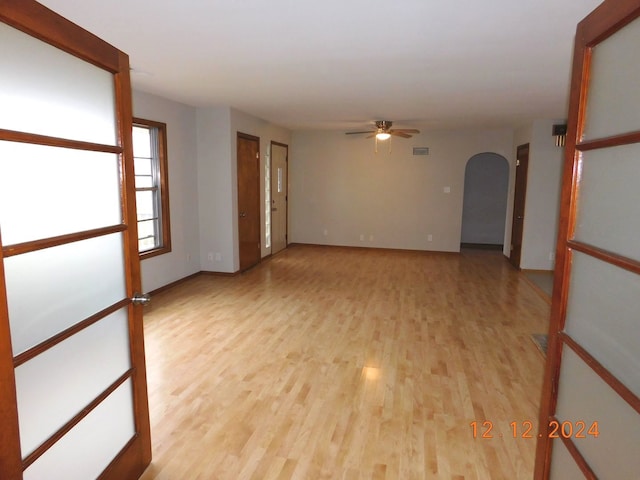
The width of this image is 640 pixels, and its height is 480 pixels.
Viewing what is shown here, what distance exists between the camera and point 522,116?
596 centimetres

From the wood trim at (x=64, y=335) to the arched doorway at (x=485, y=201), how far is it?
850cm

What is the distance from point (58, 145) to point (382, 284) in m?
4.86

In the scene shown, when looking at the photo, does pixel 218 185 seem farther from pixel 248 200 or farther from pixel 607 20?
pixel 607 20

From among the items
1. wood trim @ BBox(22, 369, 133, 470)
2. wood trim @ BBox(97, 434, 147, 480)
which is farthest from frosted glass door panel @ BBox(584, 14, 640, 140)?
wood trim @ BBox(97, 434, 147, 480)

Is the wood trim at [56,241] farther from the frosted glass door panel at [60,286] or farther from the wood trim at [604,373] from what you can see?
the wood trim at [604,373]

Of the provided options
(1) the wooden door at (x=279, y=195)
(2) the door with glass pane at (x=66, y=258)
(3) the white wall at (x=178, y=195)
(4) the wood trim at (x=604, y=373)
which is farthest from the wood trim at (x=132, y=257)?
(1) the wooden door at (x=279, y=195)

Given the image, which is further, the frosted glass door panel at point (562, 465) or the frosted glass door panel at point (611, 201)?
the frosted glass door panel at point (562, 465)

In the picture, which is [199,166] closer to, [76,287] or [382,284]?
[382,284]

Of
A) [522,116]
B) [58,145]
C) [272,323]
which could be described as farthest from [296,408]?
[522,116]

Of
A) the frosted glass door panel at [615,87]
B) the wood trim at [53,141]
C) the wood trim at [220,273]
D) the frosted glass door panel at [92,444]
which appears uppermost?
the frosted glass door panel at [615,87]

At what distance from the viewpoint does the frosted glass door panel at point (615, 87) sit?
3.61 ft

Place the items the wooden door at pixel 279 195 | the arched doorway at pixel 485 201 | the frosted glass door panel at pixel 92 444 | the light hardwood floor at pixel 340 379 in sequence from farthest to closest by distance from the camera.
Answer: the arched doorway at pixel 485 201
the wooden door at pixel 279 195
the light hardwood floor at pixel 340 379
the frosted glass door panel at pixel 92 444

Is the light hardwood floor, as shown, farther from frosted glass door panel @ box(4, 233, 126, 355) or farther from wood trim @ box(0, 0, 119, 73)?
wood trim @ box(0, 0, 119, 73)

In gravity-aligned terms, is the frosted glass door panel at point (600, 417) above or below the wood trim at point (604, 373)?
below
